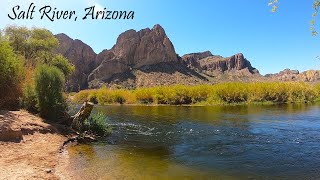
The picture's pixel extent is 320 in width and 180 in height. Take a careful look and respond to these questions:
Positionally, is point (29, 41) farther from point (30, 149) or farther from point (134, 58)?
point (134, 58)

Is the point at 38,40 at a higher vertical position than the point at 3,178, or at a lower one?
higher

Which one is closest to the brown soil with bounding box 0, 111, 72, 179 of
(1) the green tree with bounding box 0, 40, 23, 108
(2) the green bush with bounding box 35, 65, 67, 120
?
(2) the green bush with bounding box 35, 65, 67, 120

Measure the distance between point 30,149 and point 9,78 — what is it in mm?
8756

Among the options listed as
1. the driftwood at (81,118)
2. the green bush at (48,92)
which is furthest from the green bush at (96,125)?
the green bush at (48,92)

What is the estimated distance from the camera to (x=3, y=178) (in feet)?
33.7

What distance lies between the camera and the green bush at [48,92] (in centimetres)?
2161

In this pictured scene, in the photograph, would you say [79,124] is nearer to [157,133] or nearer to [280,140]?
[157,133]

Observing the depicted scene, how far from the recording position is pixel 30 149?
592 inches

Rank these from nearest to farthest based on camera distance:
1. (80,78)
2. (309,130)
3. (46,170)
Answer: (46,170)
(309,130)
(80,78)

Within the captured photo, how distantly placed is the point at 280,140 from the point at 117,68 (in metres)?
153

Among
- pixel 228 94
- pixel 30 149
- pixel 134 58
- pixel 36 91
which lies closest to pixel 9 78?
pixel 36 91

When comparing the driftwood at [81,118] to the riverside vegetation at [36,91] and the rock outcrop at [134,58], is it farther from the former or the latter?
the rock outcrop at [134,58]

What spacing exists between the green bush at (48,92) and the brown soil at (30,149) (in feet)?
6.06

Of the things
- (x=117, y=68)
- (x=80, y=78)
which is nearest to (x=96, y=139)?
(x=117, y=68)
